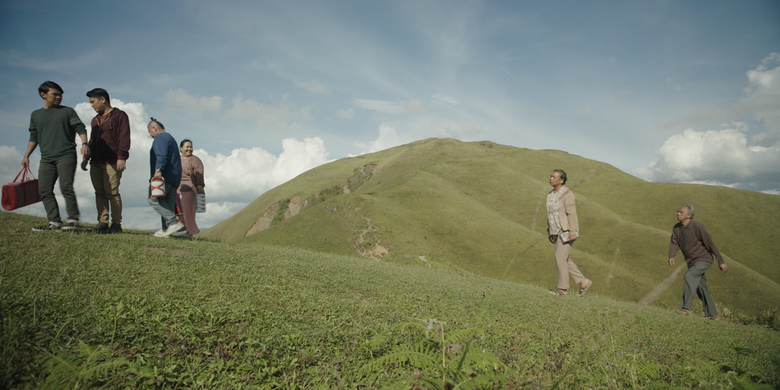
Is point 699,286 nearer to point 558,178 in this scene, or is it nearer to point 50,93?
point 558,178

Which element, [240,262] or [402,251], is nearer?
[240,262]

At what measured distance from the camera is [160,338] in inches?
107

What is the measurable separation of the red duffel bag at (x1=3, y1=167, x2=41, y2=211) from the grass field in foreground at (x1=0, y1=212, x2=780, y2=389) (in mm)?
1730

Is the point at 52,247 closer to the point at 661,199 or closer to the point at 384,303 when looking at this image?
the point at 384,303

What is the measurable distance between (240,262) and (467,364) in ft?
16.3

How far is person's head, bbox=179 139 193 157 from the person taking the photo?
10711 millimetres

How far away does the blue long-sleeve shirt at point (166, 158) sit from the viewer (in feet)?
27.0

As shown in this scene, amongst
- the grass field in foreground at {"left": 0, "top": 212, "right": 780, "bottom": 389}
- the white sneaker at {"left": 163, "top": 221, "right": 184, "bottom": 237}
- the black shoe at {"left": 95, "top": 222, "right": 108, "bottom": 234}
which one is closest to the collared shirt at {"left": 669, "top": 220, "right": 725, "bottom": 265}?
the grass field in foreground at {"left": 0, "top": 212, "right": 780, "bottom": 389}

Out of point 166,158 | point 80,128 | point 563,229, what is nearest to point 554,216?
point 563,229

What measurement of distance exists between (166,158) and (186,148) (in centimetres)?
269

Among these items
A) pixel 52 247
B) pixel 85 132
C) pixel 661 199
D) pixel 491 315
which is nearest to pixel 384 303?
pixel 491 315

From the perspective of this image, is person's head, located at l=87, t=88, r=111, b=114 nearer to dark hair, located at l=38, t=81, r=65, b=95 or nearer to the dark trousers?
dark hair, located at l=38, t=81, r=65, b=95

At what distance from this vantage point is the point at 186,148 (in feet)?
35.3

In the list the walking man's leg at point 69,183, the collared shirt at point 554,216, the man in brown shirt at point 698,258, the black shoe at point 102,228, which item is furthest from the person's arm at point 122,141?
the man in brown shirt at point 698,258
